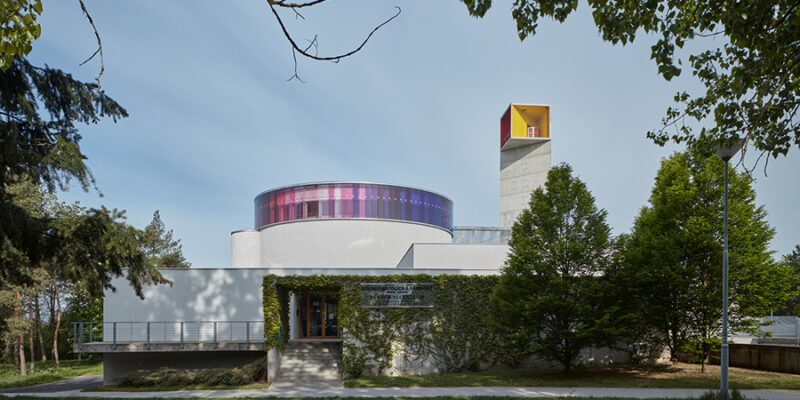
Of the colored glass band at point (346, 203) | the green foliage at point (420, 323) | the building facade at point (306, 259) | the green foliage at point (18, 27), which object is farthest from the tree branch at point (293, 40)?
the colored glass band at point (346, 203)

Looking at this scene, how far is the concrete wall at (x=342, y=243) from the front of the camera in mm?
27312

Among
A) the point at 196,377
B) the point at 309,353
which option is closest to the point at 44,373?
the point at 196,377

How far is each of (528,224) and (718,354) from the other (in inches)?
343

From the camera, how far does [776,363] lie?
16.5 metres

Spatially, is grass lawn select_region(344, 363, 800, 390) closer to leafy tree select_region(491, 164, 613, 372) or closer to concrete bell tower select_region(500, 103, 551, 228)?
leafy tree select_region(491, 164, 613, 372)

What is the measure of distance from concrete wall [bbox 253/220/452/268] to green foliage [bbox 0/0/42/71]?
78.3 ft

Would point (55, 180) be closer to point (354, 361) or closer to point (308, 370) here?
point (354, 361)

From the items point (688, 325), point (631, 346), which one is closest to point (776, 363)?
point (688, 325)

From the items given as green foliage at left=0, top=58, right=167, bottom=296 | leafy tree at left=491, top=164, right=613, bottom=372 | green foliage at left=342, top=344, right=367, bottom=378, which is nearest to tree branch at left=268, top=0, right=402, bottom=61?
green foliage at left=0, top=58, right=167, bottom=296

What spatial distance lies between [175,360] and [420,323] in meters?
8.83

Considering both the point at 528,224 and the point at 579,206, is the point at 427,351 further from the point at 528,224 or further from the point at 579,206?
the point at 579,206

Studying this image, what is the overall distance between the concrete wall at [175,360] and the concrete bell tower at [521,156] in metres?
24.8

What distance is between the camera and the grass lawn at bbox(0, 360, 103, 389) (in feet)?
74.1

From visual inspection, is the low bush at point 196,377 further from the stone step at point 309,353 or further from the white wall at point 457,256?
the white wall at point 457,256
